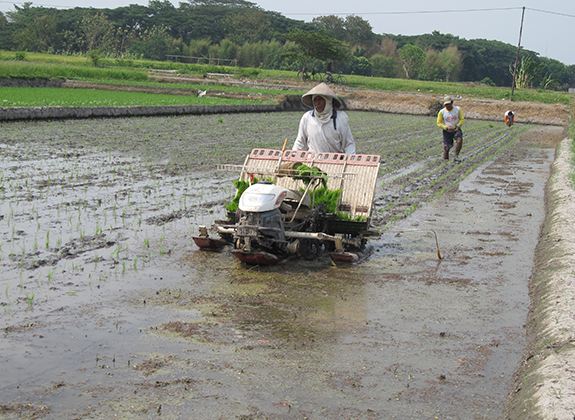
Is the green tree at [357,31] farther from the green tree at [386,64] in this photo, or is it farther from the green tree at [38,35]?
the green tree at [38,35]

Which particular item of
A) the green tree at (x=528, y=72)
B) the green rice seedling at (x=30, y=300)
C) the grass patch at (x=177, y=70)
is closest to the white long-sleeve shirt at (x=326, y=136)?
the green rice seedling at (x=30, y=300)

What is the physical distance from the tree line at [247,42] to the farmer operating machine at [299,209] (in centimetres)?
4505

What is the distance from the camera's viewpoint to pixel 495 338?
14.3ft

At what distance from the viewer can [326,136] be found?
6789mm

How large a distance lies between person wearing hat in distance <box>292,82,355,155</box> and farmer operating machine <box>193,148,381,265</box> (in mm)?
223

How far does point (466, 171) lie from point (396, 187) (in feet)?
10.5

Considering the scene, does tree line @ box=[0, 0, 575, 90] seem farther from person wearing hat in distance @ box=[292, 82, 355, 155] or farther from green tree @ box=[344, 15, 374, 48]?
person wearing hat in distance @ box=[292, 82, 355, 155]

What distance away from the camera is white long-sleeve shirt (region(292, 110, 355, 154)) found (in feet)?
22.1

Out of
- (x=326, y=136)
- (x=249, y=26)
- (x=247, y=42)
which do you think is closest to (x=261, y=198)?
(x=326, y=136)

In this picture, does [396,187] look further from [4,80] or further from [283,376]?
[4,80]

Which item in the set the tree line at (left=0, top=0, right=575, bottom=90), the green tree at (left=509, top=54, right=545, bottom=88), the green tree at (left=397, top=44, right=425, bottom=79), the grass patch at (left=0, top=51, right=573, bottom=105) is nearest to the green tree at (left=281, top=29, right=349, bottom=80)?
the tree line at (left=0, top=0, right=575, bottom=90)

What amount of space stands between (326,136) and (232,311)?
112 inches

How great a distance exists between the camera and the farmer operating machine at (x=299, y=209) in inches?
218

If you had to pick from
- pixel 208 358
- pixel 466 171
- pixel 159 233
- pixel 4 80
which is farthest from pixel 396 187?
pixel 4 80
